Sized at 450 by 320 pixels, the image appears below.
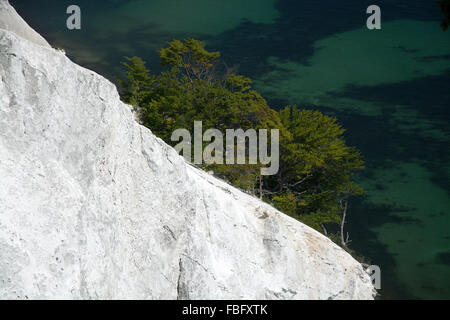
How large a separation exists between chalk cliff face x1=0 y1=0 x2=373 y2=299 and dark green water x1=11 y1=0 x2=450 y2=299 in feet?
76.3

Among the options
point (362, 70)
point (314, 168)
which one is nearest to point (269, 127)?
point (314, 168)

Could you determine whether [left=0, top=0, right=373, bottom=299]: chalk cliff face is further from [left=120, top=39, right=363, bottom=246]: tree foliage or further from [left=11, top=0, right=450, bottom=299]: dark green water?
[left=11, top=0, right=450, bottom=299]: dark green water

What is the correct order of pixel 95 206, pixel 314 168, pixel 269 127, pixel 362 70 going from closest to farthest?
1. pixel 95 206
2. pixel 269 127
3. pixel 314 168
4. pixel 362 70

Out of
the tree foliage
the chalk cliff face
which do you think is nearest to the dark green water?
the tree foliage

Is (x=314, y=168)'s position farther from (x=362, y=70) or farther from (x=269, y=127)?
(x=362, y=70)

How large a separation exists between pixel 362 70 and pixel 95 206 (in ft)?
185

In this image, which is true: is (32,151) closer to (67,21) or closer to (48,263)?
(48,263)

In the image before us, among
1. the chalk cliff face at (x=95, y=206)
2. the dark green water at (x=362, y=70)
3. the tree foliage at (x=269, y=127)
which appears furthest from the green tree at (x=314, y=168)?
the chalk cliff face at (x=95, y=206)

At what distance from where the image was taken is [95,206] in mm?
10398

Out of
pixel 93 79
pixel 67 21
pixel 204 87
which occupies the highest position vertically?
pixel 67 21

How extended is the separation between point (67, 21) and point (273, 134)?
40.8 m

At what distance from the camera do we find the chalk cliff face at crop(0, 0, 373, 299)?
30.0ft

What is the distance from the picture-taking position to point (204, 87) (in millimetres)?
35312
